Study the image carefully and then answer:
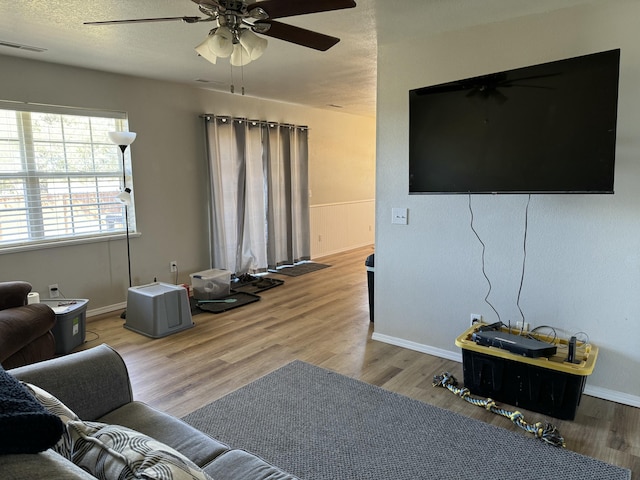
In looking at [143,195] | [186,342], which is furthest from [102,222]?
[186,342]

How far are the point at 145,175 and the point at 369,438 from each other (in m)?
3.63

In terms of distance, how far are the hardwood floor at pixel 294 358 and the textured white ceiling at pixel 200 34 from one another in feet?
7.72

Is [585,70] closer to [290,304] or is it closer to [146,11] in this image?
[146,11]

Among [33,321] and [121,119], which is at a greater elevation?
[121,119]

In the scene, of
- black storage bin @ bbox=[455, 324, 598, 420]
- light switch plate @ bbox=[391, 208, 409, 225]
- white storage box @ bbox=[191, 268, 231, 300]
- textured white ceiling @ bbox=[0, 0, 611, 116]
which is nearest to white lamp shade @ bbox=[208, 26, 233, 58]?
textured white ceiling @ bbox=[0, 0, 611, 116]

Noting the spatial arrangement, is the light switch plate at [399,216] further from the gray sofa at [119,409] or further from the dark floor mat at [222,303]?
the gray sofa at [119,409]

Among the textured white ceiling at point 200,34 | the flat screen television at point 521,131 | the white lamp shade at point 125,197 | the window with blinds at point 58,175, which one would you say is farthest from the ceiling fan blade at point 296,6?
the window with blinds at point 58,175

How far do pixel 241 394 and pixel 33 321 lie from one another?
1.49 meters

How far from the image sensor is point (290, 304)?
186 inches

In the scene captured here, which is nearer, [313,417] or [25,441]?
[25,441]

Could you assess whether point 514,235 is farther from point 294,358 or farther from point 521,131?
point 294,358

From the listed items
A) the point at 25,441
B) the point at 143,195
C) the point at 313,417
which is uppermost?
the point at 143,195

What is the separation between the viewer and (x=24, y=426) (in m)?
0.83

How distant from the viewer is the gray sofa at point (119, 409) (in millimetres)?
1366
